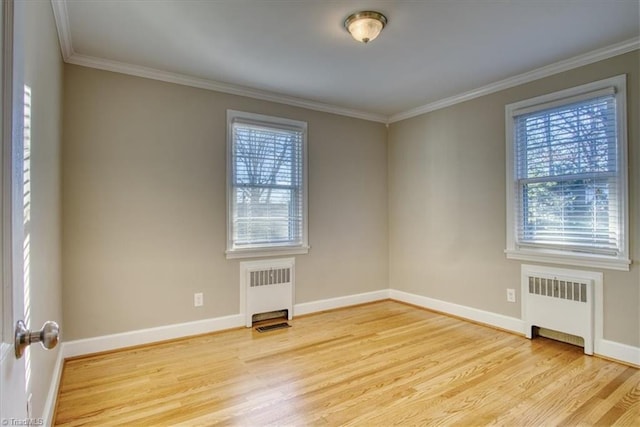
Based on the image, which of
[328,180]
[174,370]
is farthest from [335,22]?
[174,370]

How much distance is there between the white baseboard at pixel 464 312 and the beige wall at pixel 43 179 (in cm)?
372

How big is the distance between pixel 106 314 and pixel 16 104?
285cm

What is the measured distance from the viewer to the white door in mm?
666

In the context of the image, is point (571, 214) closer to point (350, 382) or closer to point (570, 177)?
point (570, 177)

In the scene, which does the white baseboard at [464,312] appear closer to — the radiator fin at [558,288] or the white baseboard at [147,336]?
the radiator fin at [558,288]

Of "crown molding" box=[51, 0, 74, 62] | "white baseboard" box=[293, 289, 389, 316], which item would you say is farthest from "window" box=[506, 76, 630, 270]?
"crown molding" box=[51, 0, 74, 62]

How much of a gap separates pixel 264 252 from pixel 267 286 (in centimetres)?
37

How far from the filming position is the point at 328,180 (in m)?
4.38

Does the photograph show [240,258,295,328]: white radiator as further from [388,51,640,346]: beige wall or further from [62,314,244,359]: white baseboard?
[388,51,640,346]: beige wall

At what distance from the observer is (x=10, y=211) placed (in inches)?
27.5

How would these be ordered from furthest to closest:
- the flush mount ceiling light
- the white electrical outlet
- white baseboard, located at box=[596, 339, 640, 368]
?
the white electrical outlet < white baseboard, located at box=[596, 339, 640, 368] < the flush mount ceiling light

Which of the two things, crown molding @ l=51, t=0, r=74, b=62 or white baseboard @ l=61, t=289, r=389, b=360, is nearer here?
crown molding @ l=51, t=0, r=74, b=62

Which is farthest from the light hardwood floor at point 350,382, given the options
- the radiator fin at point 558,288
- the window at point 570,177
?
the window at point 570,177

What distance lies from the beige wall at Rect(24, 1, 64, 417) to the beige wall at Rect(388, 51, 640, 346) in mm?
3731
